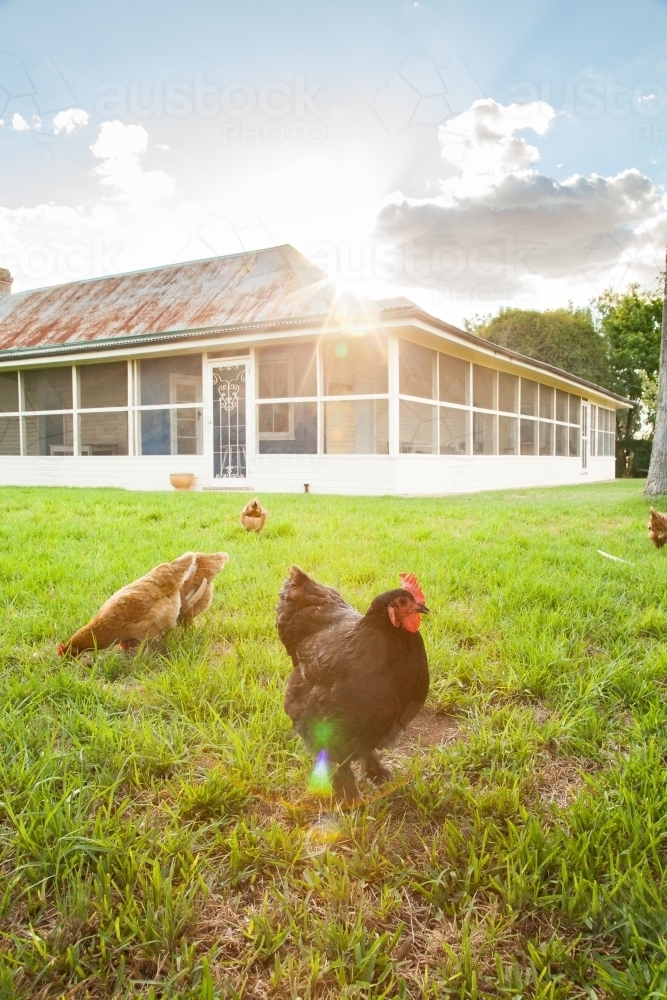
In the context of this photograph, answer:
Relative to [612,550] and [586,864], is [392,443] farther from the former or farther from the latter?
[586,864]

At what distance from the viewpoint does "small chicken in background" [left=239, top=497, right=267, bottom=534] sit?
16.5 ft

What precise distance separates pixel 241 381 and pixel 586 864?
11870mm

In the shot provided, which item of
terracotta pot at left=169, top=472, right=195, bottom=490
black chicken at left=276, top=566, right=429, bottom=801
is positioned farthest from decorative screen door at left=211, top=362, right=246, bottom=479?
black chicken at left=276, top=566, right=429, bottom=801

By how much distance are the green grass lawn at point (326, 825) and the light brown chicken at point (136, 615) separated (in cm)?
8

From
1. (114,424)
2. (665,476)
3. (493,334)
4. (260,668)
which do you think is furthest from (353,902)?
(493,334)

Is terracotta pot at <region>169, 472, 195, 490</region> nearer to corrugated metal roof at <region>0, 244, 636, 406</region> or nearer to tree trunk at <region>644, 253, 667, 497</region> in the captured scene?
corrugated metal roof at <region>0, 244, 636, 406</region>

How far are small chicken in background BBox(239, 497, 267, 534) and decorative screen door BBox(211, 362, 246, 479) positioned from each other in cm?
724

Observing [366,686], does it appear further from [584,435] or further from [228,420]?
[584,435]

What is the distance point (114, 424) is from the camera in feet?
45.2

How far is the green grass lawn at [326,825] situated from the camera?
99 cm

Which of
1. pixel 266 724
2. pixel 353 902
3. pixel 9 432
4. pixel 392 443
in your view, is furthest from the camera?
pixel 9 432

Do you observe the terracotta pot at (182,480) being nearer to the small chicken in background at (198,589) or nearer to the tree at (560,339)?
the small chicken in background at (198,589)

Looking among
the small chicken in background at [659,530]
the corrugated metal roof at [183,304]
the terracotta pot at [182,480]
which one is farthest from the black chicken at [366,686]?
the terracotta pot at [182,480]

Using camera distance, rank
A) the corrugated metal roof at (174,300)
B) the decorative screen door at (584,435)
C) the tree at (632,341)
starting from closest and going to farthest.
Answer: the corrugated metal roof at (174,300) → the decorative screen door at (584,435) → the tree at (632,341)
